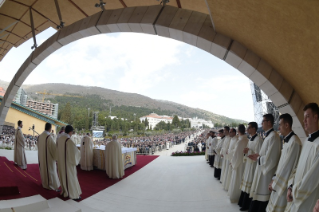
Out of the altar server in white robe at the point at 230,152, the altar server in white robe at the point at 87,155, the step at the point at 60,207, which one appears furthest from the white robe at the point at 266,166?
the altar server in white robe at the point at 87,155

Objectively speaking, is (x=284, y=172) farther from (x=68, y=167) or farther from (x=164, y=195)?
(x=68, y=167)

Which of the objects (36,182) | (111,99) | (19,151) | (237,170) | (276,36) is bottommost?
(36,182)

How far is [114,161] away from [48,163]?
2422 mm

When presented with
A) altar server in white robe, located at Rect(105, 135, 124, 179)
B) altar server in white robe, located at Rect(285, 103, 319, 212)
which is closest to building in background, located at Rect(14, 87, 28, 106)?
altar server in white robe, located at Rect(105, 135, 124, 179)

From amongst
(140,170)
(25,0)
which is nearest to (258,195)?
A: (140,170)

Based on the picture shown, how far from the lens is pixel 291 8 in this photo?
262cm

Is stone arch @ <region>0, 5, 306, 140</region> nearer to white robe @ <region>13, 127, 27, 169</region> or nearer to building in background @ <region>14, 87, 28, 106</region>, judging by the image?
white robe @ <region>13, 127, 27, 169</region>

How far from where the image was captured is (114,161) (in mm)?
7523

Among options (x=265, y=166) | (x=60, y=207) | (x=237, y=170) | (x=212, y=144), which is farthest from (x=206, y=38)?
Result: (x=212, y=144)

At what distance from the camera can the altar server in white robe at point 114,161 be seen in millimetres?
7457

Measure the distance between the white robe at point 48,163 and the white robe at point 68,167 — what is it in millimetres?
737

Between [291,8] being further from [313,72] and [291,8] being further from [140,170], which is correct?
[140,170]

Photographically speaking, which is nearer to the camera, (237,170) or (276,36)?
(276,36)

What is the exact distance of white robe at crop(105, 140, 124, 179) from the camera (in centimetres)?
746
